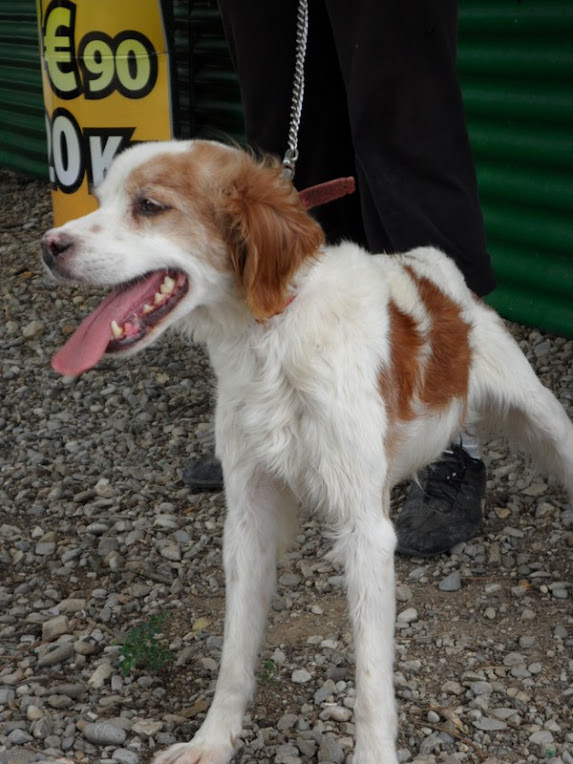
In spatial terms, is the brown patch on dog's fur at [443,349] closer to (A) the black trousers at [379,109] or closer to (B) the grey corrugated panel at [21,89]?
(A) the black trousers at [379,109]

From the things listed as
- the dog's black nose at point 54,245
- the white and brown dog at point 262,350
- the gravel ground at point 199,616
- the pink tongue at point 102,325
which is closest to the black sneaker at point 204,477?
the gravel ground at point 199,616

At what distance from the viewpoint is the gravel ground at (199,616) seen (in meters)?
2.60

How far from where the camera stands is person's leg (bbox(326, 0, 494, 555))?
114 inches

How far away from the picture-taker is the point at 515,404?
10.4ft

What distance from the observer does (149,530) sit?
365 centimetres

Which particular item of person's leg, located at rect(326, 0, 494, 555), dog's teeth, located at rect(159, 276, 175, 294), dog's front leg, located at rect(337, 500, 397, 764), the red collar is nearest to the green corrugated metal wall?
person's leg, located at rect(326, 0, 494, 555)

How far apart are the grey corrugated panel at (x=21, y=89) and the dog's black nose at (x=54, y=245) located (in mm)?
5623

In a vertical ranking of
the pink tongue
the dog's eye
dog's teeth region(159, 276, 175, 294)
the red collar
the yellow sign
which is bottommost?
the yellow sign

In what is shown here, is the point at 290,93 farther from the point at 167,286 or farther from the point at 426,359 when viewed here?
the point at 167,286

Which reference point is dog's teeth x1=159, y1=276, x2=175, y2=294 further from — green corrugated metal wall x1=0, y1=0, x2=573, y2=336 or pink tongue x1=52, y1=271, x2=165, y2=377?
green corrugated metal wall x1=0, y1=0, x2=573, y2=336

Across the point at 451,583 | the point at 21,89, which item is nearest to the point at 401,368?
the point at 451,583

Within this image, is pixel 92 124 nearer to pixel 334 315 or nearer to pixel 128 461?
pixel 128 461

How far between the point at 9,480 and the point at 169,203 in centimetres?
207

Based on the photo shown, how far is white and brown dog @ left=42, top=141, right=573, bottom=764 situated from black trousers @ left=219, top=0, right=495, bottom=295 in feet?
1.70
